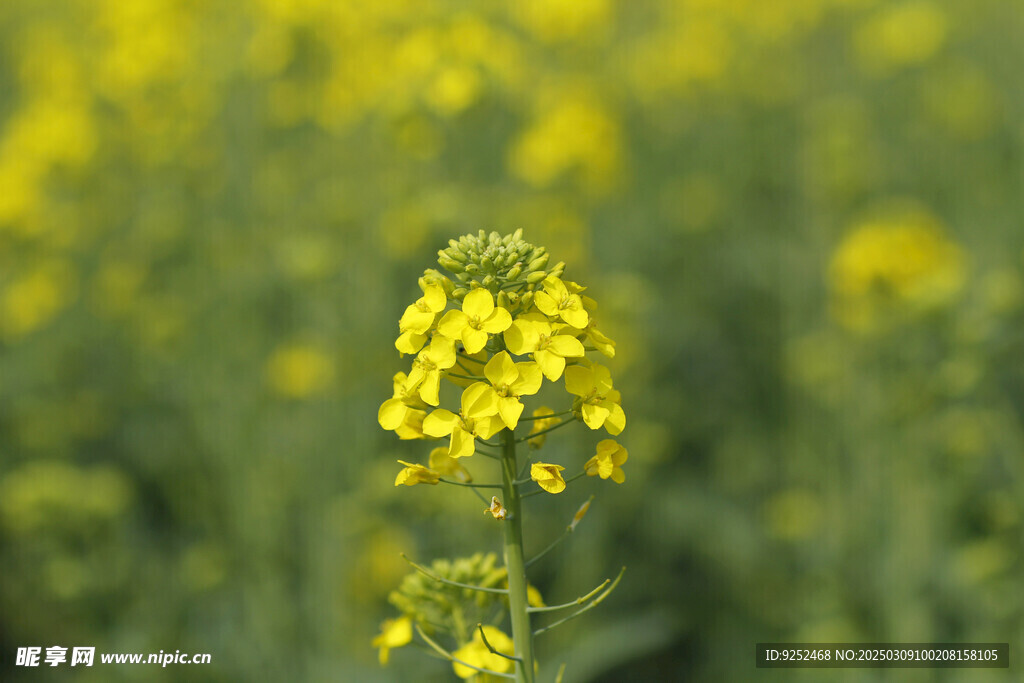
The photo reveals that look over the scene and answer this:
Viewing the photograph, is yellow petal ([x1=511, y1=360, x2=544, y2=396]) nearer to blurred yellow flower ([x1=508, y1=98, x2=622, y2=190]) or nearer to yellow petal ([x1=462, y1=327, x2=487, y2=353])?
yellow petal ([x1=462, y1=327, x2=487, y2=353])

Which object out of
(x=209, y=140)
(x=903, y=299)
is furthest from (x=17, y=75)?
(x=903, y=299)

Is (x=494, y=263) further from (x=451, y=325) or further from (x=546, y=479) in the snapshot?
(x=546, y=479)

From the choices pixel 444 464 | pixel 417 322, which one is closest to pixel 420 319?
pixel 417 322

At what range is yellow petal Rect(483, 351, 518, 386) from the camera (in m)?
1.48

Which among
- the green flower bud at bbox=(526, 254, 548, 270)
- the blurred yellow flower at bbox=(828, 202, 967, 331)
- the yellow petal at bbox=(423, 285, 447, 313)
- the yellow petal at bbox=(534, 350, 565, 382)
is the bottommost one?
the yellow petal at bbox=(534, 350, 565, 382)

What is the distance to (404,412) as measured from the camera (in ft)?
5.09

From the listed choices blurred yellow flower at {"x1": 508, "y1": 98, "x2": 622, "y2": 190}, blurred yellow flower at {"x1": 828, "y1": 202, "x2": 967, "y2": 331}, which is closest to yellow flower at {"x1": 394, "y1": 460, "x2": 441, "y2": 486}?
blurred yellow flower at {"x1": 828, "y1": 202, "x2": 967, "y2": 331}

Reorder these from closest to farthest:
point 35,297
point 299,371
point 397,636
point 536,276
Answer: point 536,276, point 397,636, point 299,371, point 35,297

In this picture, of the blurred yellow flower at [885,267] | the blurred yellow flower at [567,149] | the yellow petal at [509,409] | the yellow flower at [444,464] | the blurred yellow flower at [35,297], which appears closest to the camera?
the yellow petal at [509,409]

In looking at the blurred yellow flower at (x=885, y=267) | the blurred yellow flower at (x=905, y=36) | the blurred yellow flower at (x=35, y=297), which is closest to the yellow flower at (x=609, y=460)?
the blurred yellow flower at (x=885, y=267)

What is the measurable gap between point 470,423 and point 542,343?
0.60 feet

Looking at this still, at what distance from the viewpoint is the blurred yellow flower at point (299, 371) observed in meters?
4.44

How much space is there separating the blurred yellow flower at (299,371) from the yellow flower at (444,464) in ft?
9.16

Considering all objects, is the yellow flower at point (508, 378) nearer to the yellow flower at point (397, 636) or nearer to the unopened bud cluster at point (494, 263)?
the unopened bud cluster at point (494, 263)
